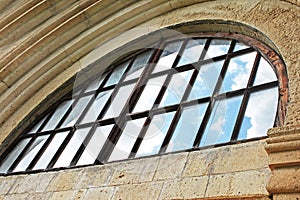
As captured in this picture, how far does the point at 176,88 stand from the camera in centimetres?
312

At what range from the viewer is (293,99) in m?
2.10

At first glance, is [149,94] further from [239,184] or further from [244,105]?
[239,184]

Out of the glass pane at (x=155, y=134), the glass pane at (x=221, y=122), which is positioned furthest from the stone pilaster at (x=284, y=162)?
the glass pane at (x=155, y=134)

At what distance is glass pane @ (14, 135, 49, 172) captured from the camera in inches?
141

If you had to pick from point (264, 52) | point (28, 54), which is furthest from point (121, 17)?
point (264, 52)

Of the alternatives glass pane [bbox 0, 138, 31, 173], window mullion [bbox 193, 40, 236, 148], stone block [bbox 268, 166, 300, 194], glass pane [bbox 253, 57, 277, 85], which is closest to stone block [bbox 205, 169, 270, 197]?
stone block [bbox 268, 166, 300, 194]

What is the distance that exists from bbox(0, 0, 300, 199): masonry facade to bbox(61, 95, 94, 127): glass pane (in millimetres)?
360

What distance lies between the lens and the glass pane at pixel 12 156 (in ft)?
12.4

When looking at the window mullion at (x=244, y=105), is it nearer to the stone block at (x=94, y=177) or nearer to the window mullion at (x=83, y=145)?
the stone block at (x=94, y=177)

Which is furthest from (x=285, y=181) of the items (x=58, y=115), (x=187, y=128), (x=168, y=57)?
(x=58, y=115)

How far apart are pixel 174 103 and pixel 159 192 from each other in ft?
2.87

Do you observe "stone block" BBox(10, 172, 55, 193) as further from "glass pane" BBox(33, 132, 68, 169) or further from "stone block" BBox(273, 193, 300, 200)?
"stone block" BBox(273, 193, 300, 200)

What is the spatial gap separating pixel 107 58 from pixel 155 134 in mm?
1502

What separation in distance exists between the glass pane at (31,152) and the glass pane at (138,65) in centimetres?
103
